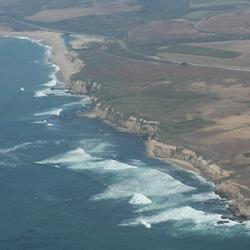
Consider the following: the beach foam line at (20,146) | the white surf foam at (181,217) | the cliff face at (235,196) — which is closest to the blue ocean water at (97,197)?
the beach foam line at (20,146)

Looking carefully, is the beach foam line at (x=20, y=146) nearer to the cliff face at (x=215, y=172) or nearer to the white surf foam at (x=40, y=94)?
the cliff face at (x=215, y=172)

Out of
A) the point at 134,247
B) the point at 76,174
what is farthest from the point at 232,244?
the point at 76,174

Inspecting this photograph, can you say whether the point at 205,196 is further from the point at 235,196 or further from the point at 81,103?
the point at 81,103

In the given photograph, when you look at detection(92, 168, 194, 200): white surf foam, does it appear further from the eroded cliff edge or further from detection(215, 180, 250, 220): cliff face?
detection(215, 180, 250, 220): cliff face

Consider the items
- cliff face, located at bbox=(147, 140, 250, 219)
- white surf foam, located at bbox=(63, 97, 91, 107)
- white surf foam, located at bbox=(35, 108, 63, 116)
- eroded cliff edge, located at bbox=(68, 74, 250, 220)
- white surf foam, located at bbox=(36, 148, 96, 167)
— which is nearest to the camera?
cliff face, located at bbox=(147, 140, 250, 219)

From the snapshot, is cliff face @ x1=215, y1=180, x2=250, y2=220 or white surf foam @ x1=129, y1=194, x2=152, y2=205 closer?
cliff face @ x1=215, y1=180, x2=250, y2=220

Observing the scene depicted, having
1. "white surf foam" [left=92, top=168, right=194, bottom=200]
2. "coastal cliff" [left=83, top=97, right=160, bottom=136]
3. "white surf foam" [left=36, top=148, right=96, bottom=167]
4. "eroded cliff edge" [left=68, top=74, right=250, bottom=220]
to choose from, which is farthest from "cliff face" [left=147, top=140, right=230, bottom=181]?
"white surf foam" [left=36, top=148, right=96, bottom=167]

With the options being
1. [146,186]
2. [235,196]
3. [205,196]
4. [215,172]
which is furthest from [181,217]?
[215,172]

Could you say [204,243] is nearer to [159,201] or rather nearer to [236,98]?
[159,201]
